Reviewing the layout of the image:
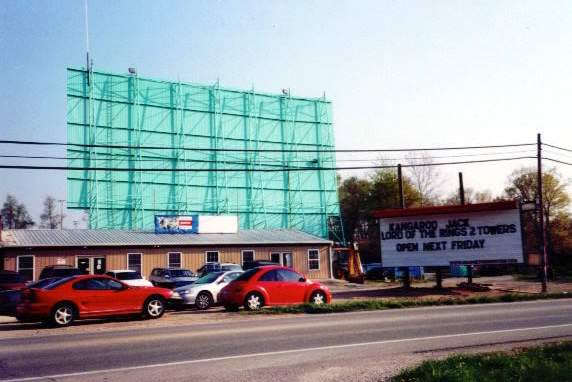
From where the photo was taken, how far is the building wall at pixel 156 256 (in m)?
33.4

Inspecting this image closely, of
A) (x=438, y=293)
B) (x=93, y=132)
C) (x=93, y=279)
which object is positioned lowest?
(x=438, y=293)

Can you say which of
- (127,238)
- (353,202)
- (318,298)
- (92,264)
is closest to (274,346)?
(318,298)

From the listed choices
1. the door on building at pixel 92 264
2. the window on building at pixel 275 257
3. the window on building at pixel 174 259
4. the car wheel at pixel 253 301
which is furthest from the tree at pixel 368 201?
the car wheel at pixel 253 301

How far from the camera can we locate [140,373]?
8.77 meters

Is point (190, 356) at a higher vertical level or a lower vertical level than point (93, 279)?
lower

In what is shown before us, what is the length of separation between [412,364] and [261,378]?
256cm

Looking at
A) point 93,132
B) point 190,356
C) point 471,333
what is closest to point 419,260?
point 471,333

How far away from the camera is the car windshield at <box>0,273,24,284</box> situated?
79.7 feet

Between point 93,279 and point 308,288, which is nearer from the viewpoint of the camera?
point 93,279

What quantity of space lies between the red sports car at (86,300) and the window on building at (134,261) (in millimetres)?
19101

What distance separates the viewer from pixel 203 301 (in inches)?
830

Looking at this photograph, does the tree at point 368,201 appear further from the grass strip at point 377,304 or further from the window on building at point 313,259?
the grass strip at point 377,304

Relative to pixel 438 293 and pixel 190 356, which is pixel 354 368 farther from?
pixel 438 293

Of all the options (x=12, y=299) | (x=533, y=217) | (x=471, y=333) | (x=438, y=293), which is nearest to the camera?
(x=471, y=333)
